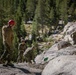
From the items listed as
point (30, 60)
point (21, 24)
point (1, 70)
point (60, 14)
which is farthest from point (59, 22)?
point (1, 70)

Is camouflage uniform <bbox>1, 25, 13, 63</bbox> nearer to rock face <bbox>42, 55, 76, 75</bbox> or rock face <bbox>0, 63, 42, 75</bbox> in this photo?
rock face <bbox>0, 63, 42, 75</bbox>

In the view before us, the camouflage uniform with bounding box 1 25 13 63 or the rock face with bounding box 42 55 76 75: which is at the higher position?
the camouflage uniform with bounding box 1 25 13 63

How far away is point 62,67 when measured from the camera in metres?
10.9

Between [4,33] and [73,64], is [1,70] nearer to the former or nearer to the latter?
[4,33]

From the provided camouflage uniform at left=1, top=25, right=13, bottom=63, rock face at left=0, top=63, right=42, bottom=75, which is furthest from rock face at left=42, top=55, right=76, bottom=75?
camouflage uniform at left=1, top=25, right=13, bottom=63

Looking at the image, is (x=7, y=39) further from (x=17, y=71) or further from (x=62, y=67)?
(x=62, y=67)

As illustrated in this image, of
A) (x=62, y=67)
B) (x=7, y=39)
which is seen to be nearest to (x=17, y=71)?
(x=7, y=39)

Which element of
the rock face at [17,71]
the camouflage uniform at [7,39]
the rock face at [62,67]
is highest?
the camouflage uniform at [7,39]

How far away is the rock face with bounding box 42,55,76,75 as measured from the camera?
10.6 meters

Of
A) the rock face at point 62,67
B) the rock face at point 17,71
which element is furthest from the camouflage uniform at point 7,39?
the rock face at point 62,67

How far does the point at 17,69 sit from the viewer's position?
1264 centimetres

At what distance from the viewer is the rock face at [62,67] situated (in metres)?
10.6

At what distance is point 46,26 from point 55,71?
272 ft

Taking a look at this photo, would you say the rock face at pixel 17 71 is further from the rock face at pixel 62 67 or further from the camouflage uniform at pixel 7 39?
the rock face at pixel 62 67
